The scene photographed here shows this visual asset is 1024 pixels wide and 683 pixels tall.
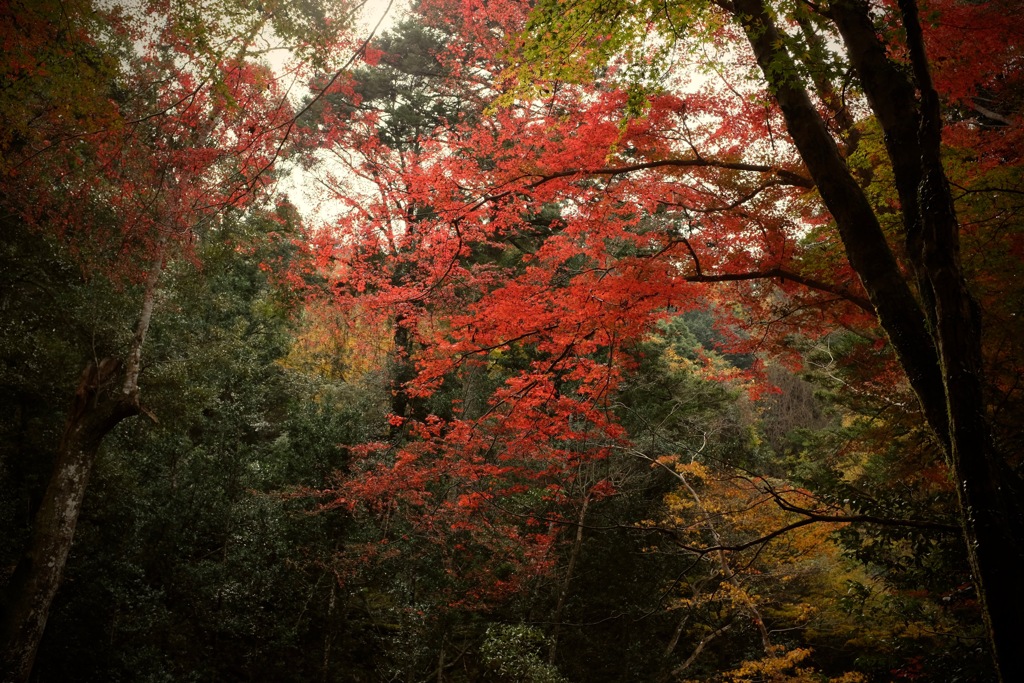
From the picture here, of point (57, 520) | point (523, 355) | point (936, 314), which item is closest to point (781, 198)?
point (936, 314)

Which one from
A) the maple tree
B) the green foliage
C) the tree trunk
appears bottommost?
the green foliage

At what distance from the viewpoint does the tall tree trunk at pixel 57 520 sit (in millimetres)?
5742

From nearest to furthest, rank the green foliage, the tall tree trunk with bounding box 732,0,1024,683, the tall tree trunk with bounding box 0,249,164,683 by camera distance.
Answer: the tall tree trunk with bounding box 732,0,1024,683
the tall tree trunk with bounding box 0,249,164,683
the green foliage

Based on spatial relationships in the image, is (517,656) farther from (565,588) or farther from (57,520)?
(57,520)

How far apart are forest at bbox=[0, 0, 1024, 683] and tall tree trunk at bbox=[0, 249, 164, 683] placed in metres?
0.04

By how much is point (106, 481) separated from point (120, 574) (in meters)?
1.37

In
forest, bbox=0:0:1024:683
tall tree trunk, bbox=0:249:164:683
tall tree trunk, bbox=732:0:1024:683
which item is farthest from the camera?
tall tree trunk, bbox=0:249:164:683

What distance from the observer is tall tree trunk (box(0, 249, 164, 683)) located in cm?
574

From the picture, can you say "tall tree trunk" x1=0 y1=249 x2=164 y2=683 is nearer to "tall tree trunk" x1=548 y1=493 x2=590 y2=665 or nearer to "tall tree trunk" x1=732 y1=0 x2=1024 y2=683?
"tall tree trunk" x1=548 y1=493 x2=590 y2=665

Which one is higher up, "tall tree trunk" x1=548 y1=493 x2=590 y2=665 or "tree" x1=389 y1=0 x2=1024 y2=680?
"tree" x1=389 y1=0 x2=1024 y2=680

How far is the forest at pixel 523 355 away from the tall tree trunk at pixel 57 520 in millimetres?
37

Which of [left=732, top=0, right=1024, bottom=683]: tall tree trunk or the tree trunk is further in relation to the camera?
the tree trunk

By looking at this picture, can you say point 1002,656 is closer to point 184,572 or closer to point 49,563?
point 49,563

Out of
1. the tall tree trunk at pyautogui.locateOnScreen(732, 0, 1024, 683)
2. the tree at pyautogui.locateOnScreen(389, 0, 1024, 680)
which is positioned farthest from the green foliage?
the tall tree trunk at pyautogui.locateOnScreen(732, 0, 1024, 683)
